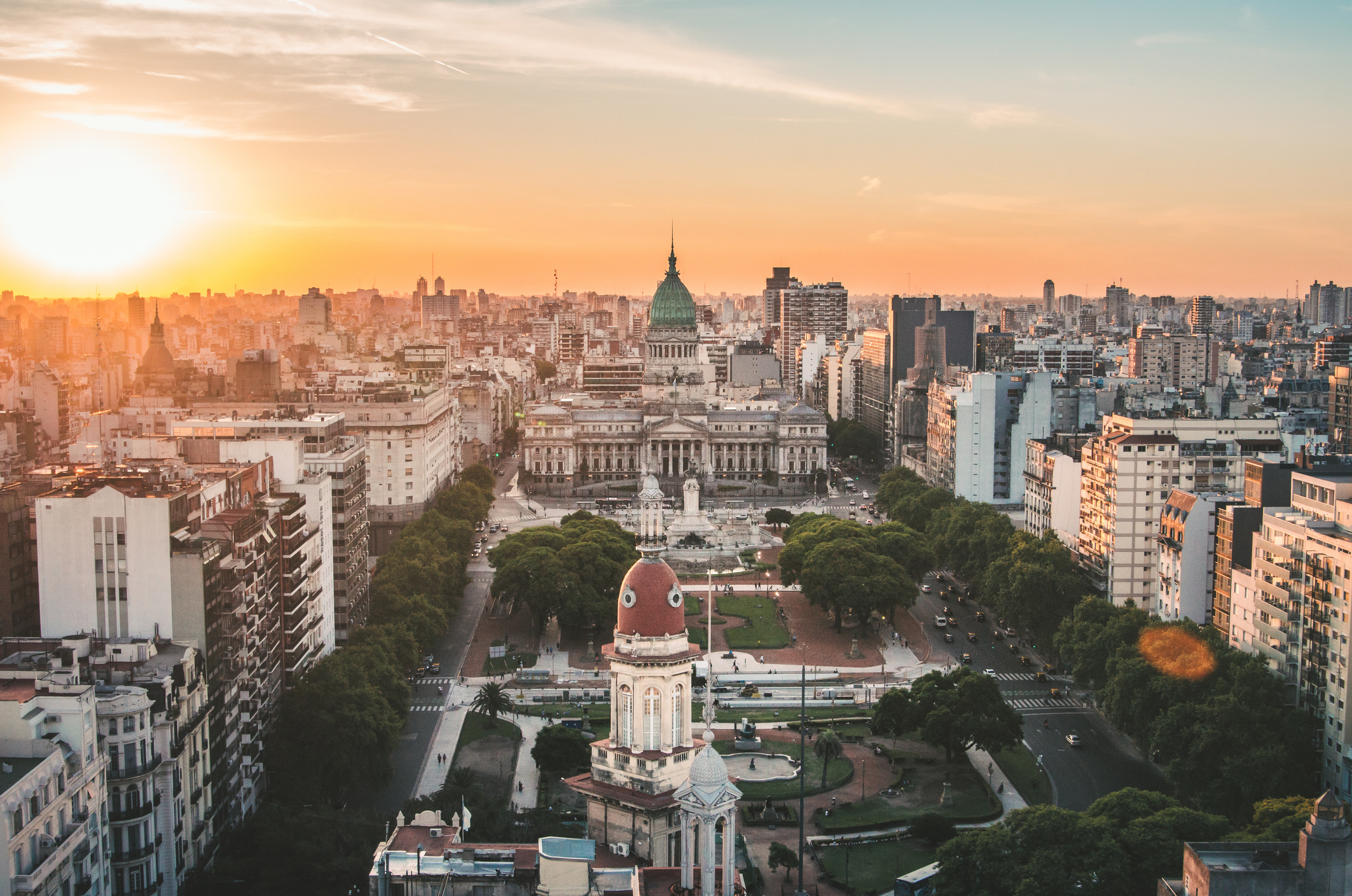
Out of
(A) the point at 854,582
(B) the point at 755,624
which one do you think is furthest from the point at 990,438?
(A) the point at 854,582

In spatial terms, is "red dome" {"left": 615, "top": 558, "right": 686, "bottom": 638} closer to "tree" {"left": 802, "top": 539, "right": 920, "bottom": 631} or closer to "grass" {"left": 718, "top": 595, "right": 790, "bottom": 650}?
"grass" {"left": 718, "top": 595, "right": 790, "bottom": 650}

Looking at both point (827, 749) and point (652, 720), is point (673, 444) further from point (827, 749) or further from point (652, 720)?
point (652, 720)

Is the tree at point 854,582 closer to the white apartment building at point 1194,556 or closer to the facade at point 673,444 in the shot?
the white apartment building at point 1194,556

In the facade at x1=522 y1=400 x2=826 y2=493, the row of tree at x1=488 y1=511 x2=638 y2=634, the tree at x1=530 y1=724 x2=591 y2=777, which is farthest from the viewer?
the facade at x1=522 y1=400 x2=826 y2=493

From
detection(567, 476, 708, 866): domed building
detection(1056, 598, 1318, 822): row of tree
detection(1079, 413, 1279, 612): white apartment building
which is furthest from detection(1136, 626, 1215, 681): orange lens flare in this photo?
detection(567, 476, 708, 866): domed building

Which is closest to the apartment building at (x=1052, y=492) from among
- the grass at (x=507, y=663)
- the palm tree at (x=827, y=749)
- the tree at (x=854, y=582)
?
the tree at (x=854, y=582)

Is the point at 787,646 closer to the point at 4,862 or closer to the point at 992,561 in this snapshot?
the point at 992,561

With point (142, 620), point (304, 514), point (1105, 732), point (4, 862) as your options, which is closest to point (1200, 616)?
point (1105, 732)
